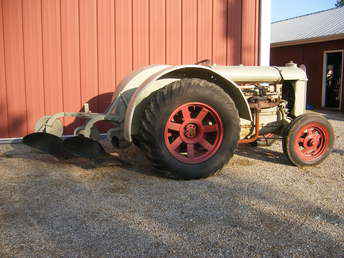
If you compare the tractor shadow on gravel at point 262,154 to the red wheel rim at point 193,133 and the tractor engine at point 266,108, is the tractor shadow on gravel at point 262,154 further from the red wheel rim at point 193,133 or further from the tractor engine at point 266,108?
the red wheel rim at point 193,133

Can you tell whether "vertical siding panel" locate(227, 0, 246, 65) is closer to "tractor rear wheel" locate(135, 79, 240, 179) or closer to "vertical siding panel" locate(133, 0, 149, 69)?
"vertical siding panel" locate(133, 0, 149, 69)

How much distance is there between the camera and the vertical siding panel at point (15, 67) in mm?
5211

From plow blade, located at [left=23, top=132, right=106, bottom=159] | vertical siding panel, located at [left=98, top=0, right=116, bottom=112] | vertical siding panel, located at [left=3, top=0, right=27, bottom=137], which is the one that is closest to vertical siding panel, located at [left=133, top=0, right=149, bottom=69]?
vertical siding panel, located at [left=98, top=0, right=116, bottom=112]

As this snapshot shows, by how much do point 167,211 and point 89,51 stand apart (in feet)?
11.5

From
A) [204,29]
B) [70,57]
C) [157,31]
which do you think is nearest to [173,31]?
[157,31]

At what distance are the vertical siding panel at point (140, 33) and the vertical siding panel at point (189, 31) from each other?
0.62 meters

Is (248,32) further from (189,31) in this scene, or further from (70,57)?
(70,57)

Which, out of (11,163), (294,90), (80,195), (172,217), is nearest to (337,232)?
(172,217)

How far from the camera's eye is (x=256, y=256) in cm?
217

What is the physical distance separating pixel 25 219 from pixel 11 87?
10.4 ft

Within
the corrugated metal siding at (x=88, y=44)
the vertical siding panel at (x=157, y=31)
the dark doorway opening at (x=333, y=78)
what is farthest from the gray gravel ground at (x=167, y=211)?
the dark doorway opening at (x=333, y=78)

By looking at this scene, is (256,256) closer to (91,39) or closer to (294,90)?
(294,90)

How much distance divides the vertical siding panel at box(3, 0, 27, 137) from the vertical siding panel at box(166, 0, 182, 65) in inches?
86.4

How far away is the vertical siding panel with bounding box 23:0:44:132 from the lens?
5.29 meters
